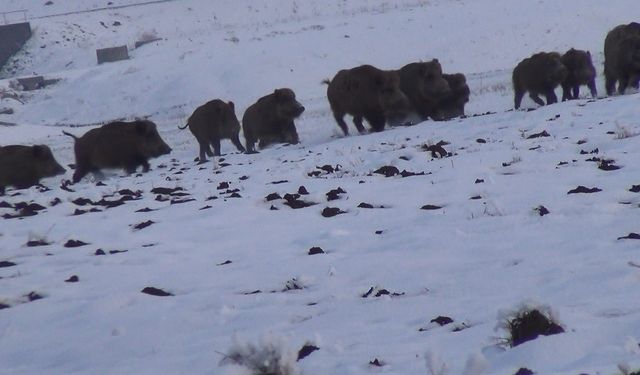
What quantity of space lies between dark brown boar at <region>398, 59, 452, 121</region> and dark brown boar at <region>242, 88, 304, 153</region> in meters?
2.38

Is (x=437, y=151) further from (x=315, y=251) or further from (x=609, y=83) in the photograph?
(x=609, y=83)

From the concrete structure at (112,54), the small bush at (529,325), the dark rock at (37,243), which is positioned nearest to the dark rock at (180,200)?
the dark rock at (37,243)

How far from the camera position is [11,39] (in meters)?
48.2

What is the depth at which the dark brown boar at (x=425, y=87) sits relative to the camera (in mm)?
16812

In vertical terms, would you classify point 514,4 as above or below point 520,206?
above

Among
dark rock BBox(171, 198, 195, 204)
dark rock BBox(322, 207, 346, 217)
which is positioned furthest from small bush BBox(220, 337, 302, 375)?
dark rock BBox(171, 198, 195, 204)

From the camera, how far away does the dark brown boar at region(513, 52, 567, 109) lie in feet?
56.3

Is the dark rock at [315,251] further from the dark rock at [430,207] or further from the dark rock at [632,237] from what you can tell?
the dark rock at [632,237]

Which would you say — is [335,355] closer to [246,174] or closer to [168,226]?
[168,226]

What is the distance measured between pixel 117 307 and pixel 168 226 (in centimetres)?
264

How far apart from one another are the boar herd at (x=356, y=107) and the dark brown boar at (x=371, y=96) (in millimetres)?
18

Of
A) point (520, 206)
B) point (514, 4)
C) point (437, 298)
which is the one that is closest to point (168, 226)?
point (520, 206)

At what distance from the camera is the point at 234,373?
3.08 metres

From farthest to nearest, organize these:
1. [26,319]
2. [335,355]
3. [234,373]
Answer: [26,319] < [335,355] < [234,373]
